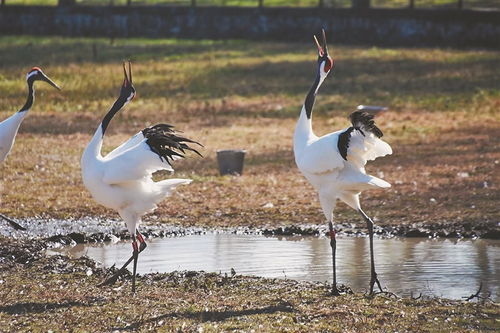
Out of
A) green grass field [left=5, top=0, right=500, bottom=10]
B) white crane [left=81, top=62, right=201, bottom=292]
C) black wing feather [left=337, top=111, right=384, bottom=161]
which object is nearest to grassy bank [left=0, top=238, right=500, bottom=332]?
white crane [left=81, top=62, right=201, bottom=292]

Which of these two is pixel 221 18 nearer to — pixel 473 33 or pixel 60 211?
pixel 473 33

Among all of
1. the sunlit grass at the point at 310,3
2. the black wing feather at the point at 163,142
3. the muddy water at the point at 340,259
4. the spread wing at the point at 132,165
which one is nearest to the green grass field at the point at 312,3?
the sunlit grass at the point at 310,3

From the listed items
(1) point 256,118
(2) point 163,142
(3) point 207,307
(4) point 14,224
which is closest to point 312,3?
(1) point 256,118

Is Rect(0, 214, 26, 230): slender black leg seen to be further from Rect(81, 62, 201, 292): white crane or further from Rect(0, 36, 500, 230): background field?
Rect(81, 62, 201, 292): white crane

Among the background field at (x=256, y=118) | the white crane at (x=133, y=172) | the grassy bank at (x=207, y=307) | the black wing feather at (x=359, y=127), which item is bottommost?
the background field at (x=256, y=118)

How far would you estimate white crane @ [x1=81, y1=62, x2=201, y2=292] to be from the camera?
30.0ft

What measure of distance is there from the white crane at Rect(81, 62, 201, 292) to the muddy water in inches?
32.8

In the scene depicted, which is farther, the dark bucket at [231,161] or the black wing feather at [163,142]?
the dark bucket at [231,161]

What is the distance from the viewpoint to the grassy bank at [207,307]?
7453 millimetres

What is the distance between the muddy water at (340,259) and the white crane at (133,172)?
2.74 feet

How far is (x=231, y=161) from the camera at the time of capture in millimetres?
14469

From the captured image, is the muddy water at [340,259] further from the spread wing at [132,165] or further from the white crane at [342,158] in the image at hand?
the spread wing at [132,165]

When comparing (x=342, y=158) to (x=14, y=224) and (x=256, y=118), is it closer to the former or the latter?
(x=14, y=224)

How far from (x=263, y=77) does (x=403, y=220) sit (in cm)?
1336
